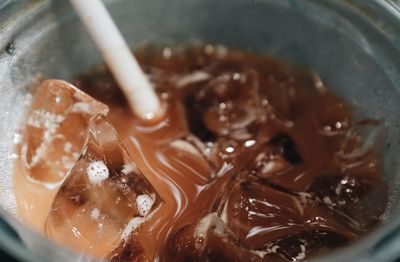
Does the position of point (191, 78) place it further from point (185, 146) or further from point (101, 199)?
point (101, 199)

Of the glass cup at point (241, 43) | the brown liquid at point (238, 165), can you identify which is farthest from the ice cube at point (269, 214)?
the glass cup at point (241, 43)

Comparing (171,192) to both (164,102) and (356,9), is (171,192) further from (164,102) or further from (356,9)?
(356,9)

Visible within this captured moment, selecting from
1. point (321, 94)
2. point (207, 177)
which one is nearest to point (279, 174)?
point (207, 177)

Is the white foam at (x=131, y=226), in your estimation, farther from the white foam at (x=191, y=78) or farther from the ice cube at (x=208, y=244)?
the white foam at (x=191, y=78)

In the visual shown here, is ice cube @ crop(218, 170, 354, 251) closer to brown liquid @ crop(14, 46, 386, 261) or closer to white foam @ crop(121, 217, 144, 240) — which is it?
brown liquid @ crop(14, 46, 386, 261)

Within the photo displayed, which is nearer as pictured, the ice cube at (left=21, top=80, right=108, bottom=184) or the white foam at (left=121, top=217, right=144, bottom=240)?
the white foam at (left=121, top=217, right=144, bottom=240)

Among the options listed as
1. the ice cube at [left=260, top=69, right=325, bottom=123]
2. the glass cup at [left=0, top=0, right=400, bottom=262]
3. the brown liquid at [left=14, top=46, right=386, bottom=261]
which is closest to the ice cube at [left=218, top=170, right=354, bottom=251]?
the brown liquid at [left=14, top=46, right=386, bottom=261]
